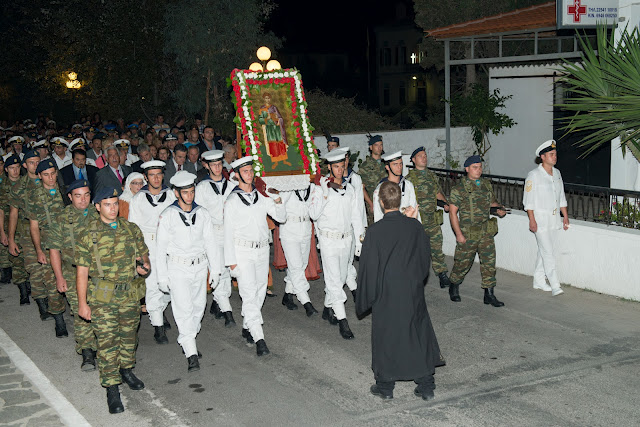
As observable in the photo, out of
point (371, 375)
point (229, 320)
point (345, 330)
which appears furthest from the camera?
point (229, 320)

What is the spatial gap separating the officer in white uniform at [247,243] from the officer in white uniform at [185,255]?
1.58ft

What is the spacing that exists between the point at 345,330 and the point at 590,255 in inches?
155

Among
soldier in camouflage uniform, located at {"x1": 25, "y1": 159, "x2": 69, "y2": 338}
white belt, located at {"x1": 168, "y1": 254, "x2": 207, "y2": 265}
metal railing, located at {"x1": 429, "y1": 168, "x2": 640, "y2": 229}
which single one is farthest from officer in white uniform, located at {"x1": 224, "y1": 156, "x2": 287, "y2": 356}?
metal railing, located at {"x1": 429, "y1": 168, "x2": 640, "y2": 229}

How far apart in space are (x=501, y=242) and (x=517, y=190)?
876 mm

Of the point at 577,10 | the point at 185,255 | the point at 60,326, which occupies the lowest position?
the point at 60,326

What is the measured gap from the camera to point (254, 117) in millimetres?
10562

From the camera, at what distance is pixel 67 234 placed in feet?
26.6

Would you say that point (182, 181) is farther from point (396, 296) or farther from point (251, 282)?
point (396, 296)

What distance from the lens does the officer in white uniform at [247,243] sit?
8.67 m

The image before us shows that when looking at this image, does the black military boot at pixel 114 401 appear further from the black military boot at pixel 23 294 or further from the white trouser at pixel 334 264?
the black military boot at pixel 23 294

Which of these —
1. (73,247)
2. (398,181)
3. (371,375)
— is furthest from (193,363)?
(398,181)

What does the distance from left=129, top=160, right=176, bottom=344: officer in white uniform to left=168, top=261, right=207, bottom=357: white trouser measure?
3.48 ft

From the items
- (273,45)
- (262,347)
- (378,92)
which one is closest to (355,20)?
(378,92)

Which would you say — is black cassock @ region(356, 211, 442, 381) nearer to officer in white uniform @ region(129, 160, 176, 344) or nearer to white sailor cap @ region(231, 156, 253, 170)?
white sailor cap @ region(231, 156, 253, 170)
